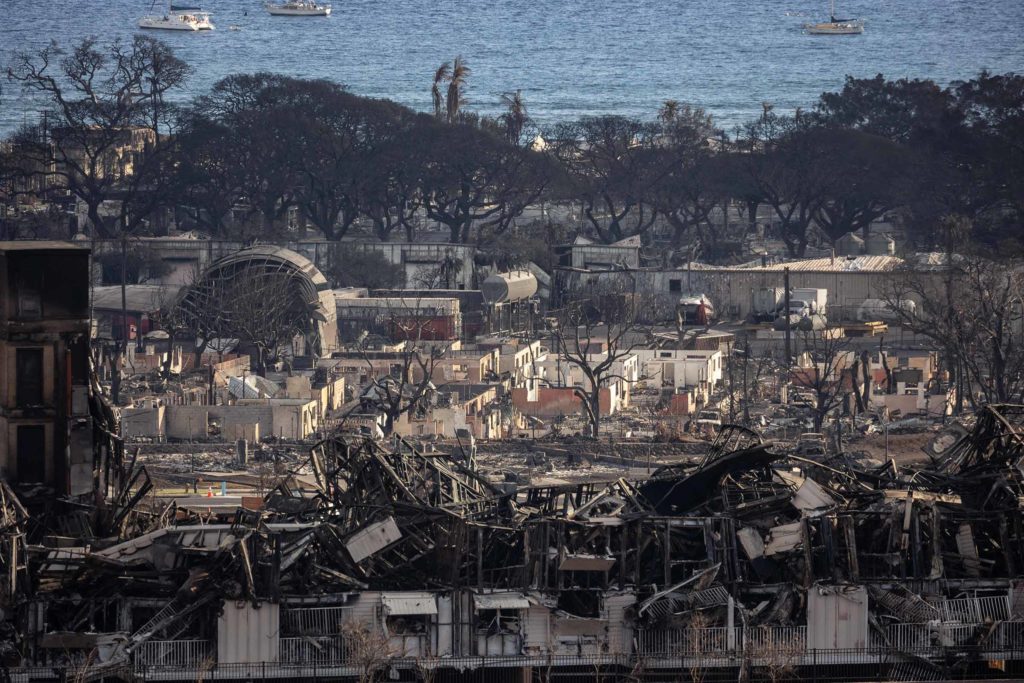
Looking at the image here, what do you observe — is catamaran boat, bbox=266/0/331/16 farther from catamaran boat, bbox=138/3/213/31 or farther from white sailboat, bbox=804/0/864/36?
white sailboat, bbox=804/0/864/36

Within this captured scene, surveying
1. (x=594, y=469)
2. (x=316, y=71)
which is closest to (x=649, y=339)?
(x=594, y=469)

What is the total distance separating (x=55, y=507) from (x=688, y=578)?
205 inches

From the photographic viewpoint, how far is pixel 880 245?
6212cm

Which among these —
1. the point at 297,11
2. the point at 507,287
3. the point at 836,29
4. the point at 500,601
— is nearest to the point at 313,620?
the point at 500,601

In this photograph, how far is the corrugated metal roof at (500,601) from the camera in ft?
63.4

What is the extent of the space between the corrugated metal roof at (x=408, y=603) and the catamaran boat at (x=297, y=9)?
418ft

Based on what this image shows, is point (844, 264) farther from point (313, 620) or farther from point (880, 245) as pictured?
point (313, 620)

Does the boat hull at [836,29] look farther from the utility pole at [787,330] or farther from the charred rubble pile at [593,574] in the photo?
the charred rubble pile at [593,574]

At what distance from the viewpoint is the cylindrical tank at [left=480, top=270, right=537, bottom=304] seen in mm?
49656

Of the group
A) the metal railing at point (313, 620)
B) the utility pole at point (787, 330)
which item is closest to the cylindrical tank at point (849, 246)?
the utility pole at point (787, 330)

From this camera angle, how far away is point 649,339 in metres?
45.8

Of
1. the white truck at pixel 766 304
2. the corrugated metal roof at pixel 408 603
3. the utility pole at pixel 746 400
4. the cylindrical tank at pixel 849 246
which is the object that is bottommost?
the cylindrical tank at pixel 849 246

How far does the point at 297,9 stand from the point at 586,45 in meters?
16.3

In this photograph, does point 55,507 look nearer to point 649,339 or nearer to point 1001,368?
point 1001,368
